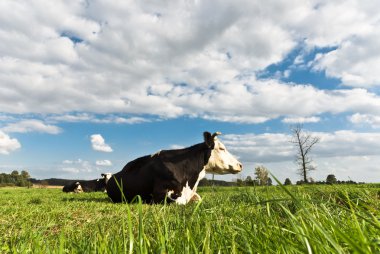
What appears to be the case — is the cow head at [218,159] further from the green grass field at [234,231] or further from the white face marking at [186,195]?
the green grass field at [234,231]

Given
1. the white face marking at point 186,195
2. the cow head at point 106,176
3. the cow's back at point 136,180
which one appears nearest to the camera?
the white face marking at point 186,195

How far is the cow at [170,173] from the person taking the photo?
10.9 m

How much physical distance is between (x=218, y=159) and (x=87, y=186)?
60.2 ft

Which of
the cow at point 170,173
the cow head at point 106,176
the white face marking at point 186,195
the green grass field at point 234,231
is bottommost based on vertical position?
the green grass field at point 234,231

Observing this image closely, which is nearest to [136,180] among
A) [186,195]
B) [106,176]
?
[186,195]

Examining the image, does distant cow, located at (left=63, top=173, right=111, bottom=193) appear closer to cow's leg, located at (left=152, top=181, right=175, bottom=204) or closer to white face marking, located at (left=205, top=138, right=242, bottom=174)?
white face marking, located at (left=205, top=138, right=242, bottom=174)

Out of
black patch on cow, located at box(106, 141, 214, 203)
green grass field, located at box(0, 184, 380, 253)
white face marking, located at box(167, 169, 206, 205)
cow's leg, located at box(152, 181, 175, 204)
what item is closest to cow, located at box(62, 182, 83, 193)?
black patch on cow, located at box(106, 141, 214, 203)

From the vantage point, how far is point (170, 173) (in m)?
11.0

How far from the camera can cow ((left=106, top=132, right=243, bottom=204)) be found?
10938mm

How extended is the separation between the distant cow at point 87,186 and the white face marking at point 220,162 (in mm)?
15787

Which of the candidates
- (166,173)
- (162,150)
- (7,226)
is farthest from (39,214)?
(162,150)

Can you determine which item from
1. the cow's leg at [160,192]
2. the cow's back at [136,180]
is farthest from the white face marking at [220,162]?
the cow's back at [136,180]

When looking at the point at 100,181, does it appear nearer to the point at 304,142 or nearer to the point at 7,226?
the point at 7,226

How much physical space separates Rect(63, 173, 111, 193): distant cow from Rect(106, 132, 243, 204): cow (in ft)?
51.0
